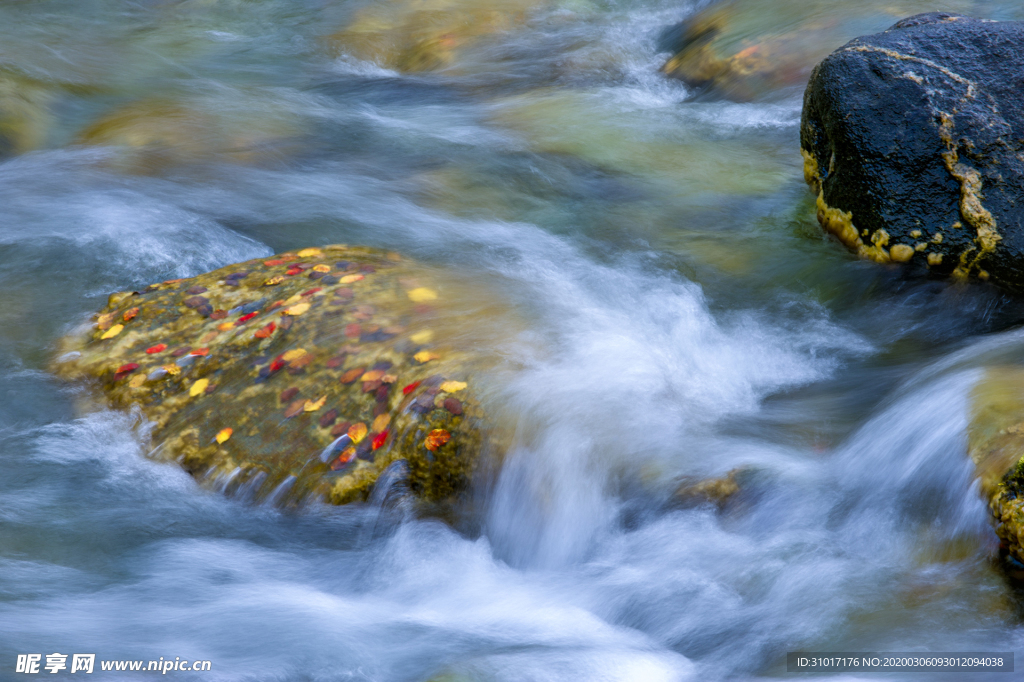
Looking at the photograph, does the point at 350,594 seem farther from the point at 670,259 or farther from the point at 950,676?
the point at 670,259

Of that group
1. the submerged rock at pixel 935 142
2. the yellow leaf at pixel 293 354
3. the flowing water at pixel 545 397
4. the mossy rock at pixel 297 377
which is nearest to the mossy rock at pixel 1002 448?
the flowing water at pixel 545 397

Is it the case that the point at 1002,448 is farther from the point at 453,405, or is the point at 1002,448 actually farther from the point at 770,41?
the point at 770,41

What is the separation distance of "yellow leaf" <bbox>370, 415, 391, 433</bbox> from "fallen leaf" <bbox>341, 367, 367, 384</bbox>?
0.31 m

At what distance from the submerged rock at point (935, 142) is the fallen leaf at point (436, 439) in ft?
10.7

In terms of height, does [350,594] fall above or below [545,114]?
below

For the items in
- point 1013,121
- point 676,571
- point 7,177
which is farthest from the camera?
point 7,177

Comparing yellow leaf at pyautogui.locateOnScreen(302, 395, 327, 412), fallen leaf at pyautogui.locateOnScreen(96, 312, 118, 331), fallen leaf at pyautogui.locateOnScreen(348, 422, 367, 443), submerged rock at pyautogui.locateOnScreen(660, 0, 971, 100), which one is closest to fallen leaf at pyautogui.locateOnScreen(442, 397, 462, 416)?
fallen leaf at pyautogui.locateOnScreen(348, 422, 367, 443)

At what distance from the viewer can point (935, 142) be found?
5.01 m

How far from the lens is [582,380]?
452cm

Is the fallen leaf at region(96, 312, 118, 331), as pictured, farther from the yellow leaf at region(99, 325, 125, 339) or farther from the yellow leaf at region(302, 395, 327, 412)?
the yellow leaf at region(302, 395, 327, 412)

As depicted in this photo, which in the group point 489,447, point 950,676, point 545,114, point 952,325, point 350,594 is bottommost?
point 350,594

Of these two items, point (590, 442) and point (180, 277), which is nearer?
point (590, 442)

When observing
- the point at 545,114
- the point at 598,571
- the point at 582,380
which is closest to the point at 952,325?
the point at 582,380

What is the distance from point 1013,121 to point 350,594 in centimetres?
471
